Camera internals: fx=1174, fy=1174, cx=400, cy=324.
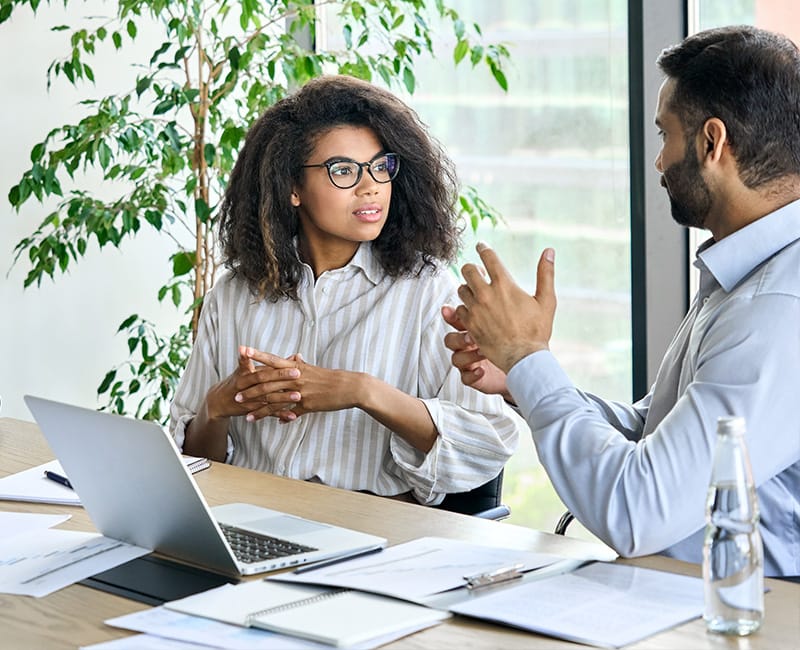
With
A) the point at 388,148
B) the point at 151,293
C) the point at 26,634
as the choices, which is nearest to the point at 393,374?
the point at 388,148

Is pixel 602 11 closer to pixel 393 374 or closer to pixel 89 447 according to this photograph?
pixel 393 374

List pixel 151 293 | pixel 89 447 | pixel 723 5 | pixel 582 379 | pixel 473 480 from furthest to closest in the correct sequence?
1. pixel 151 293
2. pixel 582 379
3. pixel 723 5
4. pixel 473 480
5. pixel 89 447

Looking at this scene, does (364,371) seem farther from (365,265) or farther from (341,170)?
→ (341,170)

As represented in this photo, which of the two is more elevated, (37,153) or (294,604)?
(37,153)

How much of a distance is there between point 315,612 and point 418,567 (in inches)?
7.9

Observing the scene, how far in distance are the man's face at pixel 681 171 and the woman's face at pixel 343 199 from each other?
0.76 metres

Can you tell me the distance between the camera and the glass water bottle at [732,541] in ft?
4.00

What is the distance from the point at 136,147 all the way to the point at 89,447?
5.49 ft

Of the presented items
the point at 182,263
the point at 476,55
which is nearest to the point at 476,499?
the point at 476,55

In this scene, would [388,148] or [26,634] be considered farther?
[388,148]

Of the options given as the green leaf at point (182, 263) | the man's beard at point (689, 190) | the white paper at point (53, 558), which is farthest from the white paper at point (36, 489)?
the green leaf at point (182, 263)

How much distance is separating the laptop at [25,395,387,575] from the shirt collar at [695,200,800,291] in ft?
2.08

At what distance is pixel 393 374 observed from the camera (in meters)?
2.41

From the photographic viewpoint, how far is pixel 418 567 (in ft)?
4.96
